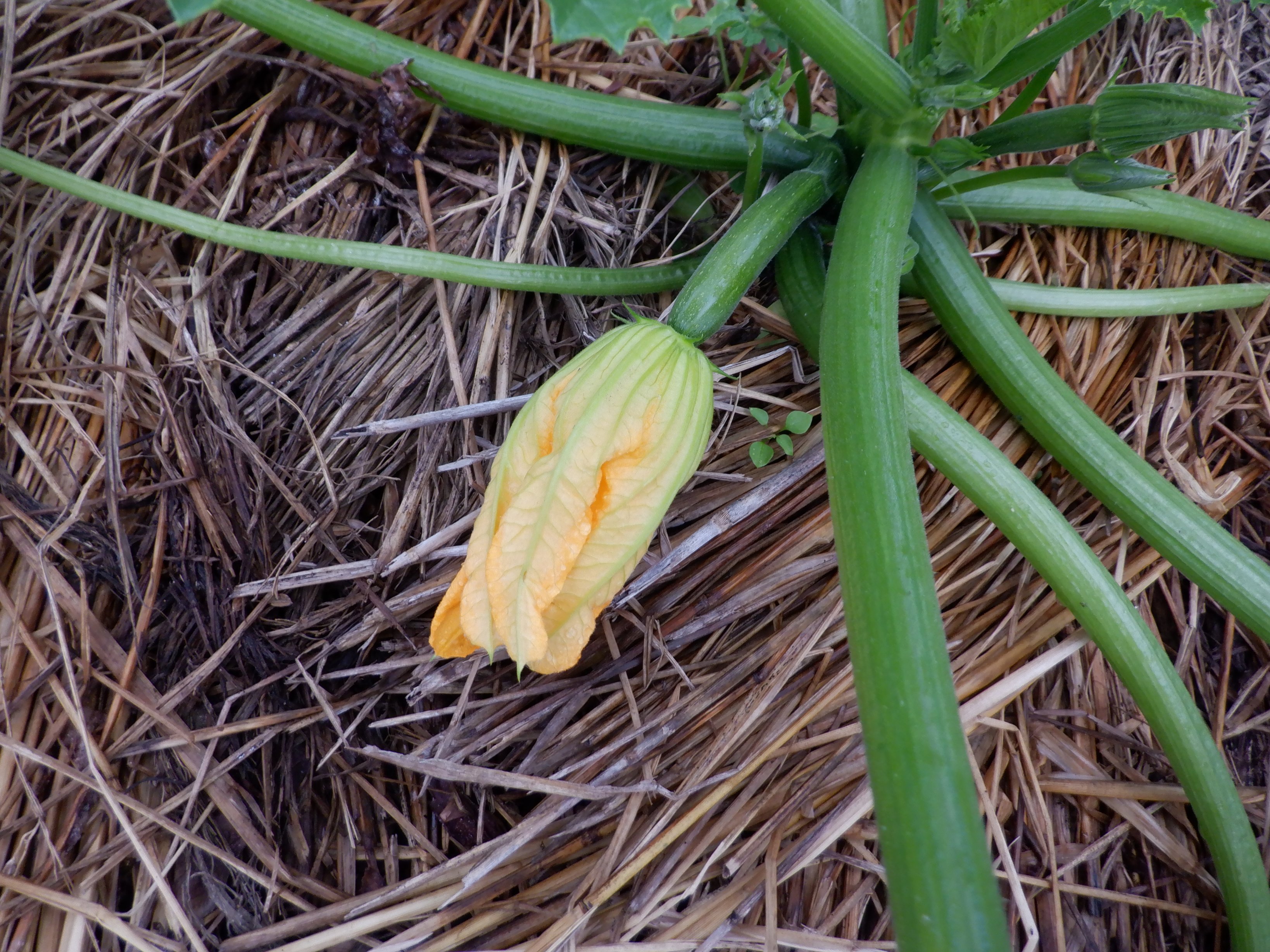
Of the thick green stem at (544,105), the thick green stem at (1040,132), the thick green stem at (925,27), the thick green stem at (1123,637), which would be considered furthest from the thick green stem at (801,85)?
the thick green stem at (1123,637)

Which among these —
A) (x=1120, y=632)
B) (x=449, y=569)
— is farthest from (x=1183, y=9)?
(x=449, y=569)

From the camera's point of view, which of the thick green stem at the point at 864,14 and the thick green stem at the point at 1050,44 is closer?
the thick green stem at the point at 1050,44

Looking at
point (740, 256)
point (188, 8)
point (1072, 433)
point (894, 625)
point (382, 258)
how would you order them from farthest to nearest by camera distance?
point (382, 258), point (1072, 433), point (740, 256), point (188, 8), point (894, 625)

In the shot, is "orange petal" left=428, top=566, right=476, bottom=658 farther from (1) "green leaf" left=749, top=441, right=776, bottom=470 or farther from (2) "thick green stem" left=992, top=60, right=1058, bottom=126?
(2) "thick green stem" left=992, top=60, right=1058, bottom=126

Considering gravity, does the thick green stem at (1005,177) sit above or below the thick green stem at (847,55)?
below

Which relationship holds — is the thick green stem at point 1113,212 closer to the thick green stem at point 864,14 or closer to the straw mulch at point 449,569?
the straw mulch at point 449,569

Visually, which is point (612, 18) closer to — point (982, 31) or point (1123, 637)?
point (982, 31)

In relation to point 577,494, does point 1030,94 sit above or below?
above
